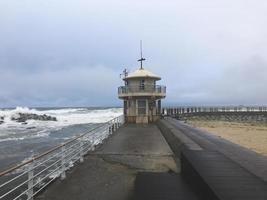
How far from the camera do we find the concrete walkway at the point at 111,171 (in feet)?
28.0

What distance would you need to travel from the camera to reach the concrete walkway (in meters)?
8.54

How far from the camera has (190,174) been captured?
8.40 meters

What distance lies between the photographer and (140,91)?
110 ft

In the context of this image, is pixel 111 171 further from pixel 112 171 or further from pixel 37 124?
pixel 37 124

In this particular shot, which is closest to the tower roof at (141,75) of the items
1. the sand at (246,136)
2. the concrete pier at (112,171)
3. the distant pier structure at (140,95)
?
the distant pier structure at (140,95)

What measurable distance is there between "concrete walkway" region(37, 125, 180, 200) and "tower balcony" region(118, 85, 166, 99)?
1606 cm

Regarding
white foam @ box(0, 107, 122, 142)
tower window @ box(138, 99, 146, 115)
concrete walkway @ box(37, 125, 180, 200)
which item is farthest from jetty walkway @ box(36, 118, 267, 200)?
white foam @ box(0, 107, 122, 142)

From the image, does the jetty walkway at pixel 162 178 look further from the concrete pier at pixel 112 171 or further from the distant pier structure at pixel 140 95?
the distant pier structure at pixel 140 95

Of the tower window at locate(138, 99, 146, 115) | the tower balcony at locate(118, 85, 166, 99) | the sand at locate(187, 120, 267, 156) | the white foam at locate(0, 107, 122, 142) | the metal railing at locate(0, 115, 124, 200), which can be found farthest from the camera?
the white foam at locate(0, 107, 122, 142)

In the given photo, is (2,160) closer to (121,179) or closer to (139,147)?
(139,147)

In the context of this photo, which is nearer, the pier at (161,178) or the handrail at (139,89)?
the pier at (161,178)

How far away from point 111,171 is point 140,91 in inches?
883

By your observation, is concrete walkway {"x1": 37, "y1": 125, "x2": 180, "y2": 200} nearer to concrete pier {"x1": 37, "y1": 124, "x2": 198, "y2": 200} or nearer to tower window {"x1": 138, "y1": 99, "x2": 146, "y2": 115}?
concrete pier {"x1": 37, "y1": 124, "x2": 198, "y2": 200}

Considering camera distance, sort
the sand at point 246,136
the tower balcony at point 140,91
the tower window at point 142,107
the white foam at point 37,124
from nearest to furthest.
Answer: the sand at point 246,136, the tower balcony at point 140,91, the tower window at point 142,107, the white foam at point 37,124
